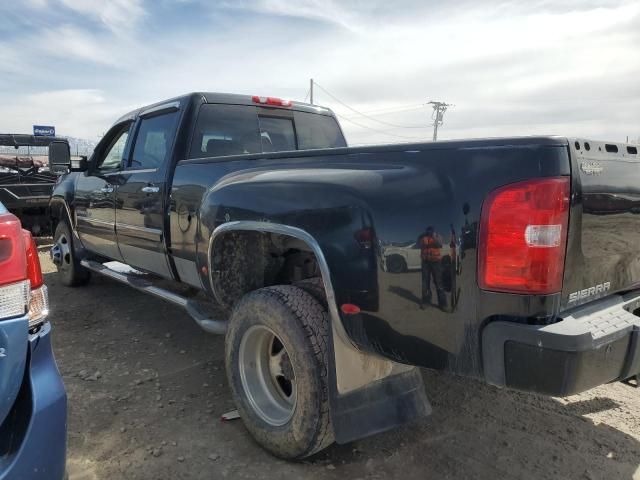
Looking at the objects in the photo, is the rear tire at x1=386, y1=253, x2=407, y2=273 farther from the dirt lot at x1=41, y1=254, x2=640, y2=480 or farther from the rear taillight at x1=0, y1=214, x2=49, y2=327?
the rear taillight at x1=0, y1=214, x2=49, y2=327

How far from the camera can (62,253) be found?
6.25 metres

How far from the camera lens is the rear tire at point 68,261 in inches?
236

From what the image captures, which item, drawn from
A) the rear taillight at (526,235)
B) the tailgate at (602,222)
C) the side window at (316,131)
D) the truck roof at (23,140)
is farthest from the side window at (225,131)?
the truck roof at (23,140)

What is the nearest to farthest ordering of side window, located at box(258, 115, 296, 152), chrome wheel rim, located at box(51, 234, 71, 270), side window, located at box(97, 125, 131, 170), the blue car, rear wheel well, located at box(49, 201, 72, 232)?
the blue car, side window, located at box(258, 115, 296, 152), side window, located at box(97, 125, 131, 170), rear wheel well, located at box(49, 201, 72, 232), chrome wheel rim, located at box(51, 234, 71, 270)

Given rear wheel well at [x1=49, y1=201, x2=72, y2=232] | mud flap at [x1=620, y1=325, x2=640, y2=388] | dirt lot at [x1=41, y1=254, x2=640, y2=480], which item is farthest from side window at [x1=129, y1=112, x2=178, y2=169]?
mud flap at [x1=620, y1=325, x2=640, y2=388]

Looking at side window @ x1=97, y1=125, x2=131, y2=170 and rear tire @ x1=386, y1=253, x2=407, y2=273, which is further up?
side window @ x1=97, y1=125, x2=131, y2=170

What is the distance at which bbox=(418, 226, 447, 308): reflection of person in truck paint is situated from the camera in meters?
1.89

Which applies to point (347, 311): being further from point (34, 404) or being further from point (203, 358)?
point (203, 358)

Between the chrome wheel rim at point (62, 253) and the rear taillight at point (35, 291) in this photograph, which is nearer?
the rear taillight at point (35, 291)

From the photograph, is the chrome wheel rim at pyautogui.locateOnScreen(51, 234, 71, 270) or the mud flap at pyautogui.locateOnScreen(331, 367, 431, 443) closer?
the mud flap at pyautogui.locateOnScreen(331, 367, 431, 443)

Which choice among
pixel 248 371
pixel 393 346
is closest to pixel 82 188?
pixel 248 371

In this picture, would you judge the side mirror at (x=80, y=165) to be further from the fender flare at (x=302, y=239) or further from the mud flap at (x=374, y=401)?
the mud flap at (x=374, y=401)

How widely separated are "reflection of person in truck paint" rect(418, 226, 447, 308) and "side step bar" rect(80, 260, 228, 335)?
156cm

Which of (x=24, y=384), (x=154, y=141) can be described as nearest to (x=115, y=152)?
(x=154, y=141)
